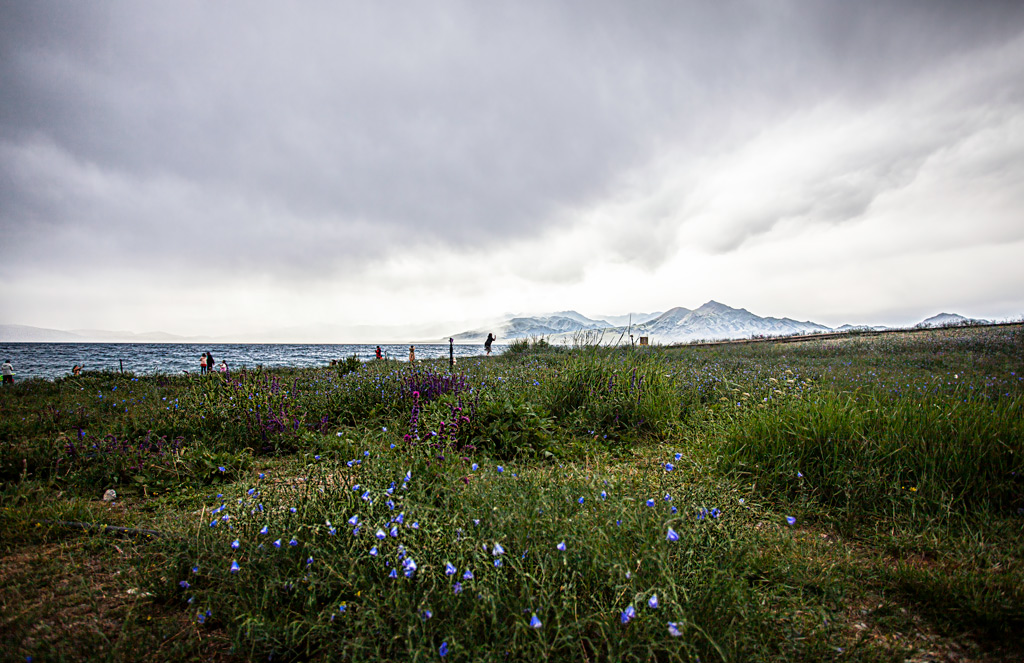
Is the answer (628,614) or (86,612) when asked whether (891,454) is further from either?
(86,612)

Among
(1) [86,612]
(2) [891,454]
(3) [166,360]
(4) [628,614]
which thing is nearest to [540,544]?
(4) [628,614]

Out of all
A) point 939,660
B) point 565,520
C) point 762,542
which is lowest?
point 939,660

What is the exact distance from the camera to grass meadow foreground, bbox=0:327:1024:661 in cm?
172

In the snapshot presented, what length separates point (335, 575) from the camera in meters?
1.92

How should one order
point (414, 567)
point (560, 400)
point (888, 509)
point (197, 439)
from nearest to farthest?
point (414, 567), point (888, 509), point (197, 439), point (560, 400)

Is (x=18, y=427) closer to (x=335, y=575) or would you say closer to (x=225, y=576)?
(x=225, y=576)

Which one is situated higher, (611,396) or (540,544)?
(611,396)

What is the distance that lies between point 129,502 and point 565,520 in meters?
3.84

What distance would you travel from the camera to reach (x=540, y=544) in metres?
1.98

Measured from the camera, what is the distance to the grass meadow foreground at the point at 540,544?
1.72m

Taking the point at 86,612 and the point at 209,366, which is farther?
the point at 209,366

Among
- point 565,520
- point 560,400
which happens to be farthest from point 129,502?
point 560,400

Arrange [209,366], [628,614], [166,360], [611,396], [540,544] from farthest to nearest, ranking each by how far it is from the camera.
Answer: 1. [166,360]
2. [209,366]
3. [611,396]
4. [540,544]
5. [628,614]

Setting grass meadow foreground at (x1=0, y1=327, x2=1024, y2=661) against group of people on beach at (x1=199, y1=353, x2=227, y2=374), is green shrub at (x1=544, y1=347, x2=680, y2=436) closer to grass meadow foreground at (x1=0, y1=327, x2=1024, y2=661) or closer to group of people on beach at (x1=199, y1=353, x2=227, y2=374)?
grass meadow foreground at (x1=0, y1=327, x2=1024, y2=661)
